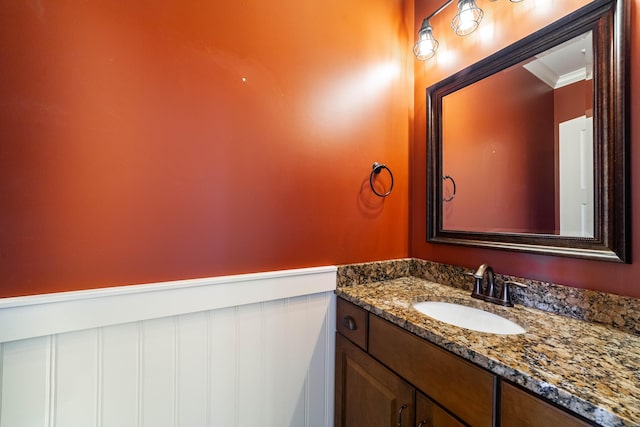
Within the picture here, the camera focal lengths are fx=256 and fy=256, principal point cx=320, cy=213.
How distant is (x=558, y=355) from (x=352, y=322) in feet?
2.08

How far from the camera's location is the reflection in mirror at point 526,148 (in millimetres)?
854

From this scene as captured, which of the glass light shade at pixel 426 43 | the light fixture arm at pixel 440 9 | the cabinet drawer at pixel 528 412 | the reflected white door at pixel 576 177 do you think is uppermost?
the light fixture arm at pixel 440 9

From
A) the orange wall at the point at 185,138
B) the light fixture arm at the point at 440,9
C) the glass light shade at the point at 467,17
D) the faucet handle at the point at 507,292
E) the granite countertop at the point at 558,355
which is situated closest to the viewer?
the granite countertop at the point at 558,355

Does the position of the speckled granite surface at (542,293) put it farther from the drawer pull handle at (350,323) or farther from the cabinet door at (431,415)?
the cabinet door at (431,415)

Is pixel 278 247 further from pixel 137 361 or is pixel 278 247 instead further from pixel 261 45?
pixel 261 45

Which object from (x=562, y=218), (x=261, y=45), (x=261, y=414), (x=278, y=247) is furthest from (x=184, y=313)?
(x=562, y=218)

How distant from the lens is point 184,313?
876mm

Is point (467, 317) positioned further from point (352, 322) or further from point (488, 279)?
point (352, 322)

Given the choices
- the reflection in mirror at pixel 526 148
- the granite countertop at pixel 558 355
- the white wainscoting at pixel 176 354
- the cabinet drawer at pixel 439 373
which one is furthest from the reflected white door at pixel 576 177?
the white wainscoting at pixel 176 354

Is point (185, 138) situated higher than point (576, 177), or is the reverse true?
point (185, 138)

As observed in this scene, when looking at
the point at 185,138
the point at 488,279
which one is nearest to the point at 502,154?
the point at 488,279

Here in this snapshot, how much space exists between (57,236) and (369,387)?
1.12 meters

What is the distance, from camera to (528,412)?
0.53m

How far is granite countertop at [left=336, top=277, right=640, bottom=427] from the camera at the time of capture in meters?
0.46
